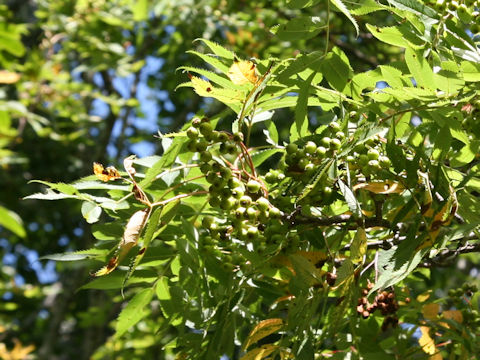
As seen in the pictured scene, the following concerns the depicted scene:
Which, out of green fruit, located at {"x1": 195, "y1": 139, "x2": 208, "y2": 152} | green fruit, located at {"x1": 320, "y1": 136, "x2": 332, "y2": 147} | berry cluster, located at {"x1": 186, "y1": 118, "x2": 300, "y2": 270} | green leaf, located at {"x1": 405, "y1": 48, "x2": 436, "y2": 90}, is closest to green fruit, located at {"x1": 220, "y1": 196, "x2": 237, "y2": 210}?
berry cluster, located at {"x1": 186, "y1": 118, "x2": 300, "y2": 270}

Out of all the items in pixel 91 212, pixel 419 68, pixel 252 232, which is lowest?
pixel 91 212

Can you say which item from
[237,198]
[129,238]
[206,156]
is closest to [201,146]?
[206,156]

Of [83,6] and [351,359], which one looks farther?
[83,6]

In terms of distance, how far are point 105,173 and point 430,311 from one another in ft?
2.99

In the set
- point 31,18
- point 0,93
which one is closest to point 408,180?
point 0,93

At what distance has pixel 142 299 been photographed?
1529 millimetres

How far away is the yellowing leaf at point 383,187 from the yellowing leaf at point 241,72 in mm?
316

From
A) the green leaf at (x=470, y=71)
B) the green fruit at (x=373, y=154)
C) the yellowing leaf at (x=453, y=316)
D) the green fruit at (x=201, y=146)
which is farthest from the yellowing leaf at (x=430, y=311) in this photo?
the green fruit at (x=201, y=146)

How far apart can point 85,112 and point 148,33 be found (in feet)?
3.08

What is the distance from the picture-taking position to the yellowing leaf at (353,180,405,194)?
1.27 m

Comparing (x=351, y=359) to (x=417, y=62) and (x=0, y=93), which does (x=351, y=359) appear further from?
(x=0, y=93)

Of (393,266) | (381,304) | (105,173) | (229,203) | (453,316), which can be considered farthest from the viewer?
(453,316)

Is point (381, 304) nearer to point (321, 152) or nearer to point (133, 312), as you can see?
point (321, 152)

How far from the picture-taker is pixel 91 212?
139 centimetres
